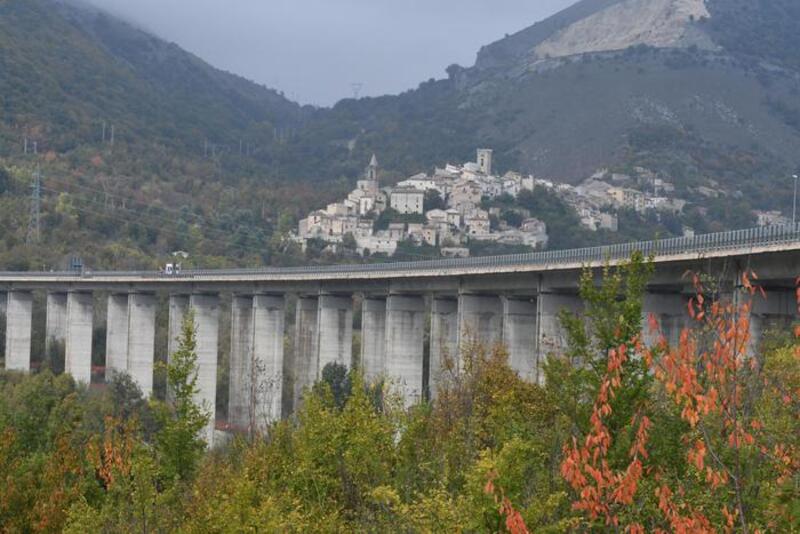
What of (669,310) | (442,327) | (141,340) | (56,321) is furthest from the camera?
(56,321)

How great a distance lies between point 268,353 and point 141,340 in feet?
34.0

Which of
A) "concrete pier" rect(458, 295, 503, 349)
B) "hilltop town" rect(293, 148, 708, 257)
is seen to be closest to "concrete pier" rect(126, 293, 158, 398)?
"concrete pier" rect(458, 295, 503, 349)

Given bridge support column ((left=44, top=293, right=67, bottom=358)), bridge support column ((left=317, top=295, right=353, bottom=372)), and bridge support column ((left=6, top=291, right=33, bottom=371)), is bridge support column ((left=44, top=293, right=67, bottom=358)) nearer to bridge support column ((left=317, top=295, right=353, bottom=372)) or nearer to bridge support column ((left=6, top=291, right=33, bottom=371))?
bridge support column ((left=6, top=291, right=33, bottom=371))

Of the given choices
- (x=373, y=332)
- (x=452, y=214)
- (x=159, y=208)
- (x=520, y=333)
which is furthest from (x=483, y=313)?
(x=452, y=214)

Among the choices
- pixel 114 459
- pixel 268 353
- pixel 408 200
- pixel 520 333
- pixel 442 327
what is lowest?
pixel 268 353

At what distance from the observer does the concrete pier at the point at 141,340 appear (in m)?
80.2

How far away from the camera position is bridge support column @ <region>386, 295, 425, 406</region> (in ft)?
212

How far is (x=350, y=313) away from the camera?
72.7 metres

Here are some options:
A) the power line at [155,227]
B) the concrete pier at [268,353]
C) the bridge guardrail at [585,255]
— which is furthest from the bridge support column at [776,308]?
the power line at [155,227]

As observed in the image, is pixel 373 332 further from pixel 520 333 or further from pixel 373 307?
pixel 520 333

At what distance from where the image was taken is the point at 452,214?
168m

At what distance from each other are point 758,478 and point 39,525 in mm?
14443

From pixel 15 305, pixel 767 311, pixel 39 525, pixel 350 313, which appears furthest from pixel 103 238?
pixel 39 525

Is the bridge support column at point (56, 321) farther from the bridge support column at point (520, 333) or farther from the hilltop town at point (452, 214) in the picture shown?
the hilltop town at point (452, 214)
